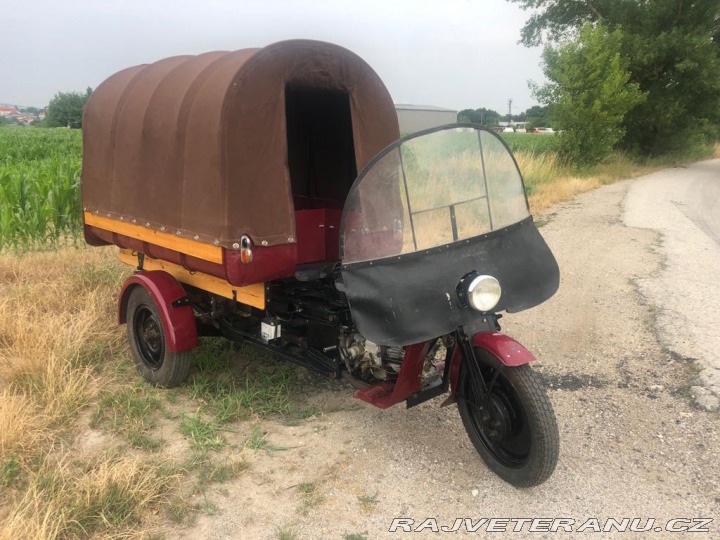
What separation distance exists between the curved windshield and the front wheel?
0.73 m

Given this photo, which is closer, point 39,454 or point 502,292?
point 502,292

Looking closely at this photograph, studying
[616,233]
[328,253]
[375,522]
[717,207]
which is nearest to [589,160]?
[717,207]

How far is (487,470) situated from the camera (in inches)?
127

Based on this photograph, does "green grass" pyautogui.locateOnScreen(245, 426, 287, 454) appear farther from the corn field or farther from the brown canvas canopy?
the corn field

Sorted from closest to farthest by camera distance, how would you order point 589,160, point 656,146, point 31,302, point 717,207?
point 31,302, point 717,207, point 589,160, point 656,146

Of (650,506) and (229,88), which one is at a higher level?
(229,88)

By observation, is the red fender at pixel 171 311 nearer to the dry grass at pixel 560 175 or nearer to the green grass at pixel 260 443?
the green grass at pixel 260 443

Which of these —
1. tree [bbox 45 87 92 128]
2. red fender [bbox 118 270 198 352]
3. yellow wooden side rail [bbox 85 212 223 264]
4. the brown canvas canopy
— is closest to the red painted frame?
the brown canvas canopy

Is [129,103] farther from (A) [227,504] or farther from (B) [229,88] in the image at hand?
(A) [227,504]

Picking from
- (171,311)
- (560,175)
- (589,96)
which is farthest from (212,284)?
(589,96)

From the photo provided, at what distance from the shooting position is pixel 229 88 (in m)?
3.24

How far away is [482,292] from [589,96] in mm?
19751

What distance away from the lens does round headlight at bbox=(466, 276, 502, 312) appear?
9.38 ft

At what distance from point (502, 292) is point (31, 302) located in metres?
4.57
